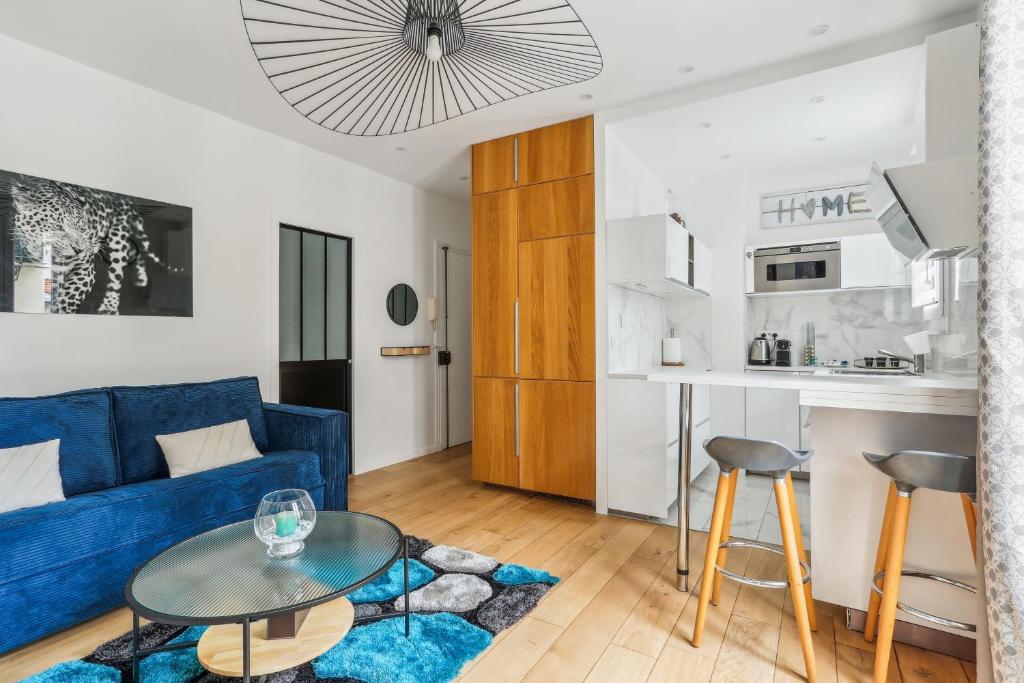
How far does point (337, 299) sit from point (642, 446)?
2716 millimetres

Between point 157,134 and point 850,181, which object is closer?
point 157,134

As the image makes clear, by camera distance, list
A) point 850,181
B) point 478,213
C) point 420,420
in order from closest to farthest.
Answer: point 478,213
point 850,181
point 420,420

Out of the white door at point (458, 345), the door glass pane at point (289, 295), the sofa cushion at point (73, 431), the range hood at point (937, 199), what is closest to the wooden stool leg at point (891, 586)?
the range hood at point (937, 199)

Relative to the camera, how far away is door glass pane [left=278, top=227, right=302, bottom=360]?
383 centimetres

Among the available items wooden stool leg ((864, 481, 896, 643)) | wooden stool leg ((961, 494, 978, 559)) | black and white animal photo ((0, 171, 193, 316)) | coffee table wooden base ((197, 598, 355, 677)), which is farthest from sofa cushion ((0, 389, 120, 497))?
wooden stool leg ((961, 494, 978, 559))

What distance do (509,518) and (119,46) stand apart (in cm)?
337

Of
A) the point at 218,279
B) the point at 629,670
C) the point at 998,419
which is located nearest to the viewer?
the point at 998,419

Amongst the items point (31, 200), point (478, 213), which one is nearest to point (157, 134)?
point (31, 200)

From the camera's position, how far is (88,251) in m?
2.74

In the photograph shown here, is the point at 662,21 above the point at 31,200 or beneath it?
above

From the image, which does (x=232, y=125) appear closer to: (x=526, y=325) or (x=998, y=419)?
(x=526, y=325)

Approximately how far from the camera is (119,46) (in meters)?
2.59

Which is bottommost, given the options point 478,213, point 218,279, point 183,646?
point 183,646

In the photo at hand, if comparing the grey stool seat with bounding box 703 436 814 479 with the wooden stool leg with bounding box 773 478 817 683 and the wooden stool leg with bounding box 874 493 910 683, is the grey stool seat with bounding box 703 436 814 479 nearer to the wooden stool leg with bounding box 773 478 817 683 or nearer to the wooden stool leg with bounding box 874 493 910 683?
the wooden stool leg with bounding box 773 478 817 683
